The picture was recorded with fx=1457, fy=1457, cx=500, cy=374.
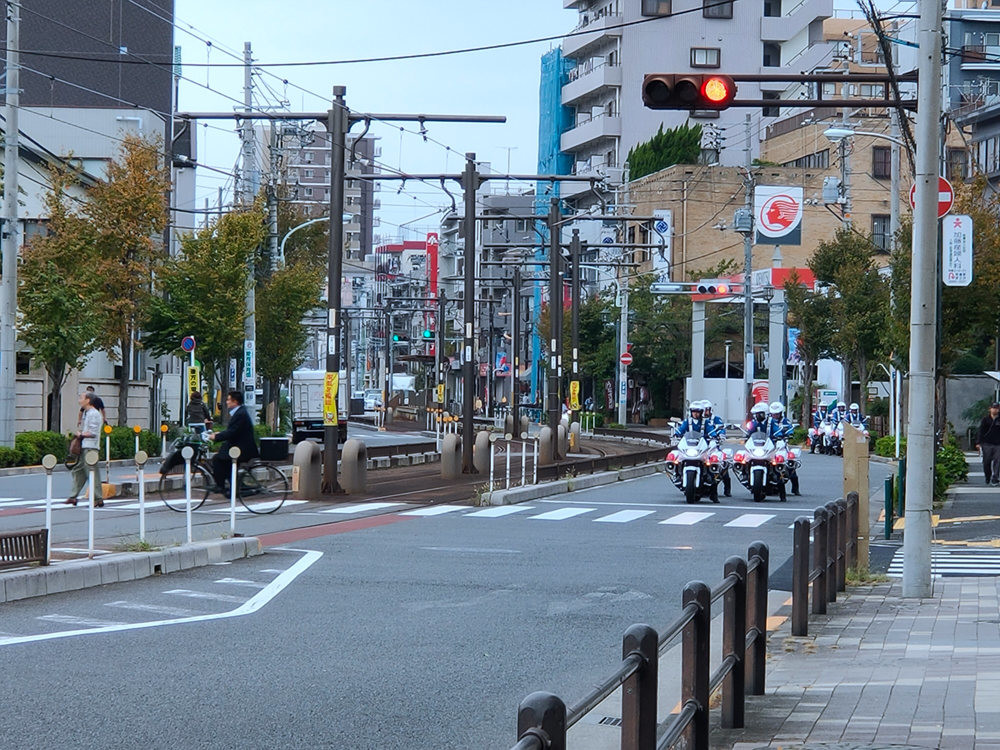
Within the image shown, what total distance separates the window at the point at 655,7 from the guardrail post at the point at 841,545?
80.9m

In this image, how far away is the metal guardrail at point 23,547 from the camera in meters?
13.9

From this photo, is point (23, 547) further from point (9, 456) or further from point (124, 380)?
point (124, 380)

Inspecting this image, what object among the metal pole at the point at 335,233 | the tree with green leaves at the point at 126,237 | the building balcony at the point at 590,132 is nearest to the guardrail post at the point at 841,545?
the metal pole at the point at 335,233

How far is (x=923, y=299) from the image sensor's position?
14.2m

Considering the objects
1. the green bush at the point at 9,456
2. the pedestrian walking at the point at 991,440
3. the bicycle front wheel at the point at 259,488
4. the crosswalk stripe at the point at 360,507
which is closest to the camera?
the bicycle front wheel at the point at 259,488

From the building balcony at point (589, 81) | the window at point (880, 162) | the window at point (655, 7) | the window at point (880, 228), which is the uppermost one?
the window at point (655, 7)

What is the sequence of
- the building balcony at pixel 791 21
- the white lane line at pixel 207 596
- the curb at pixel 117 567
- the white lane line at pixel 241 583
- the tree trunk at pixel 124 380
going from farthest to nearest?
the building balcony at pixel 791 21 → the tree trunk at pixel 124 380 → the white lane line at pixel 241 583 → the white lane line at pixel 207 596 → the curb at pixel 117 567

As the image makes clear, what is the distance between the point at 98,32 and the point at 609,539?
179 feet

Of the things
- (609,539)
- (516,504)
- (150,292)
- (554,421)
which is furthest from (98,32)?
(609,539)

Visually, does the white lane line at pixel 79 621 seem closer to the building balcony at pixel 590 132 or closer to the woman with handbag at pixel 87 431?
the woman with handbag at pixel 87 431

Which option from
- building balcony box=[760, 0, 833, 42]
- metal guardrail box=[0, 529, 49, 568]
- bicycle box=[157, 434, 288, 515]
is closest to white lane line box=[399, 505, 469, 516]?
bicycle box=[157, 434, 288, 515]

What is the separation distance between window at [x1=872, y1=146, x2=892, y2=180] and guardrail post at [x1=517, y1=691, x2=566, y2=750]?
82.5 metres

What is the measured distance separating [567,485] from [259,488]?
32.9 ft

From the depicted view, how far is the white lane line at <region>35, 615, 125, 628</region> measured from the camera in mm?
11914
